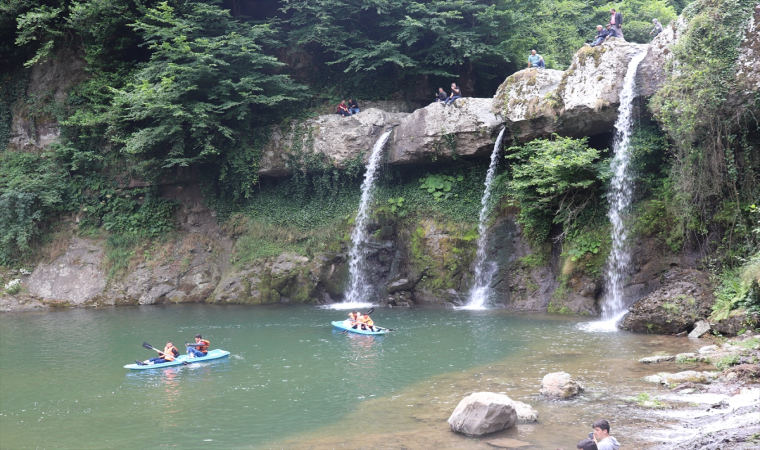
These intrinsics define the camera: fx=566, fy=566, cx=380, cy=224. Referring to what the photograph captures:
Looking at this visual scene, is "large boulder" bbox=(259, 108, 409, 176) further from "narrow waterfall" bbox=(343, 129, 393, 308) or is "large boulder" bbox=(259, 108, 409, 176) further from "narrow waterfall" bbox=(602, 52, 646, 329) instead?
"narrow waterfall" bbox=(602, 52, 646, 329)

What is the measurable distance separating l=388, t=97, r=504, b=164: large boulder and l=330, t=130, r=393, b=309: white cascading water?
1.13 meters

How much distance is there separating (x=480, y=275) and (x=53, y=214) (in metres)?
17.5

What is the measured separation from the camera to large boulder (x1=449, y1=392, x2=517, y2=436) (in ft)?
24.3

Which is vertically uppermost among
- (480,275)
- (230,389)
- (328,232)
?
(328,232)

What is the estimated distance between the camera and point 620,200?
15742 mm

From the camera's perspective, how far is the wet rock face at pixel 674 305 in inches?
487

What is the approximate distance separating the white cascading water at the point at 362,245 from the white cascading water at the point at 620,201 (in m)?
8.19

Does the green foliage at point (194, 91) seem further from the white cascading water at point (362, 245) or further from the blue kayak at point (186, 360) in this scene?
the blue kayak at point (186, 360)

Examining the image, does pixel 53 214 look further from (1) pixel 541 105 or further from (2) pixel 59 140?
(1) pixel 541 105

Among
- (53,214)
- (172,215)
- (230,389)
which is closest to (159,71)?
(172,215)

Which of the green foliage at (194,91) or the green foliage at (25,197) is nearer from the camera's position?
the green foliage at (194,91)

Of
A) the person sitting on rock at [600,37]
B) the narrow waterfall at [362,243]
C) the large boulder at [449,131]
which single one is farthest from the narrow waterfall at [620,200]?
the narrow waterfall at [362,243]

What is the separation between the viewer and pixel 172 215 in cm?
2416

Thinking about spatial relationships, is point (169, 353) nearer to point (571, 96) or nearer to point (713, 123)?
point (571, 96)
